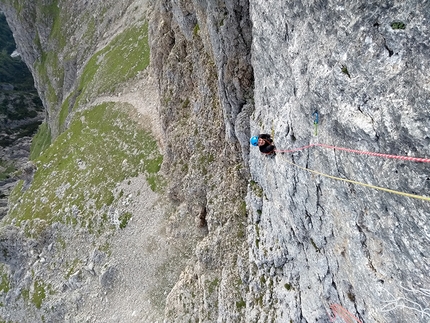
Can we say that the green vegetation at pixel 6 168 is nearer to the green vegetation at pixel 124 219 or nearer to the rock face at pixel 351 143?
the green vegetation at pixel 124 219

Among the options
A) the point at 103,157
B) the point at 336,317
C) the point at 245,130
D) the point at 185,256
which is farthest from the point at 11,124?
the point at 336,317

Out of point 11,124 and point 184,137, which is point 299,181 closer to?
point 184,137

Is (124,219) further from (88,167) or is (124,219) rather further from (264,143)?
(264,143)

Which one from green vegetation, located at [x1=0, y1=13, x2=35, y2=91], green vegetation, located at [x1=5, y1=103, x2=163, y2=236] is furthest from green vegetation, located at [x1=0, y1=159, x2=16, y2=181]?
green vegetation, located at [x1=5, y1=103, x2=163, y2=236]

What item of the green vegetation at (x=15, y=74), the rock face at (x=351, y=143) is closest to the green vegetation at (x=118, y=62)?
the rock face at (x=351, y=143)

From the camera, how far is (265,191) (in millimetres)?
21922

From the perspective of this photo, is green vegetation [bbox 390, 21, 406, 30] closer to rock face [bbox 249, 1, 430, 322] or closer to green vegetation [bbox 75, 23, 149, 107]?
rock face [bbox 249, 1, 430, 322]

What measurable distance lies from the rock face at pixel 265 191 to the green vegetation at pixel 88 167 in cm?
60

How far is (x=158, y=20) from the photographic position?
4056cm

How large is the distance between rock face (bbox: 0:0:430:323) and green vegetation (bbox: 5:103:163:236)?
604 mm

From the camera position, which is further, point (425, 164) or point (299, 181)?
point (299, 181)

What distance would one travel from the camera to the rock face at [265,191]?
377 inches

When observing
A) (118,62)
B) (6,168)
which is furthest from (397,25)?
(6,168)

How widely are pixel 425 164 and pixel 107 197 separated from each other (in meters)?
41.5
